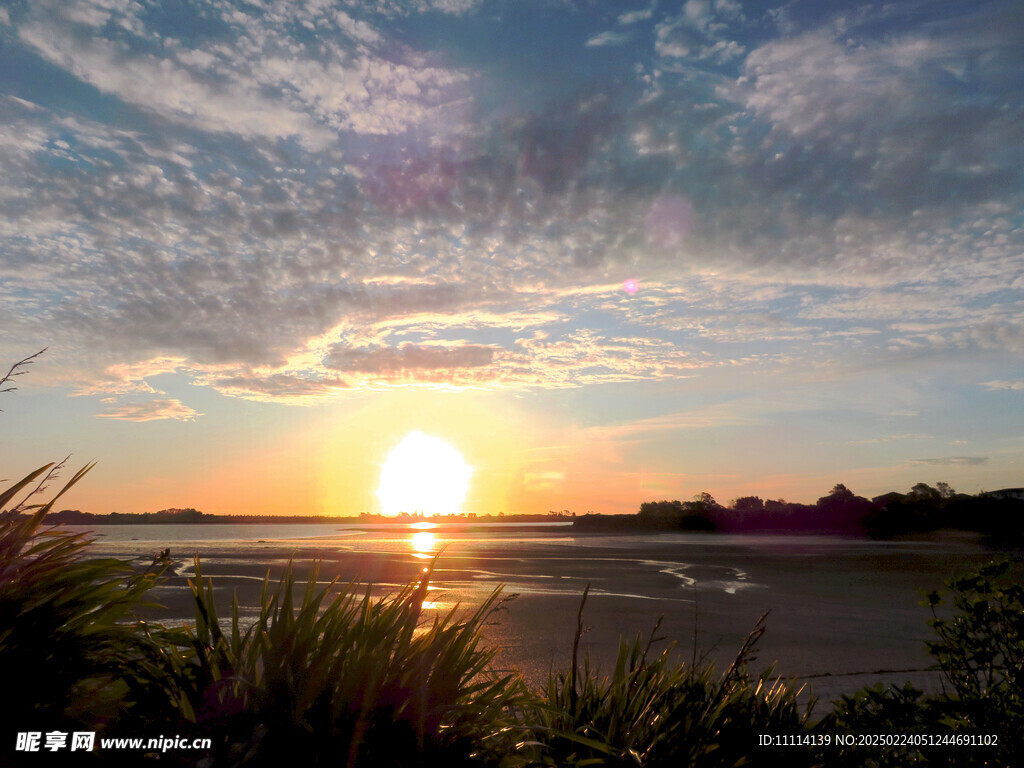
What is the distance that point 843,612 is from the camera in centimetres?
1352

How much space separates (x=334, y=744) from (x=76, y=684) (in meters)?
1.00

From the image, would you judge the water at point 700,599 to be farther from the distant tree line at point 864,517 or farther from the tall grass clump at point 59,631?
the distant tree line at point 864,517

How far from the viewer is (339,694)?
2387 mm

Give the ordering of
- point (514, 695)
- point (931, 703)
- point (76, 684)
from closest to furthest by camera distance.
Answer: point (76, 684) → point (514, 695) → point (931, 703)

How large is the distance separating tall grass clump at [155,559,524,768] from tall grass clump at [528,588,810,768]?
43 centimetres

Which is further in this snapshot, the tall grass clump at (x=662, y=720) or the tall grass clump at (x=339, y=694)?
the tall grass clump at (x=662, y=720)

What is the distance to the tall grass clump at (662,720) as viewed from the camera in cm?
291

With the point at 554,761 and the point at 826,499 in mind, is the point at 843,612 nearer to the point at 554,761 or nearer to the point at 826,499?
the point at 554,761

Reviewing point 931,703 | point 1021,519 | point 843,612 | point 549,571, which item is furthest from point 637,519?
point 931,703

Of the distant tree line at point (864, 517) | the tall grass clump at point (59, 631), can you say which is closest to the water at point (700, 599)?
the tall grass clump at point (59, 631)

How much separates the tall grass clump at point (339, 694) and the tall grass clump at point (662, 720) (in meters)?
0.43

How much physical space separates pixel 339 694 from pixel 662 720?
1539 mm

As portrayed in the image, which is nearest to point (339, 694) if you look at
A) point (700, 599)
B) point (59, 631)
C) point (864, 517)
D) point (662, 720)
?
point (59, 631)

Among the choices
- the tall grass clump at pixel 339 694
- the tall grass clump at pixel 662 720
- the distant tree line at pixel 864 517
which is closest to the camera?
the tall grass clump at pixel 339 694
